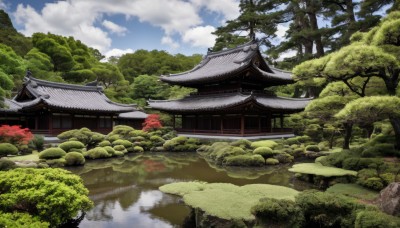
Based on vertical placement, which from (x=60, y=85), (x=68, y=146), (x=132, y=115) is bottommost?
(x=68, y=146)

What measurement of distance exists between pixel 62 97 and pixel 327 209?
30.3m

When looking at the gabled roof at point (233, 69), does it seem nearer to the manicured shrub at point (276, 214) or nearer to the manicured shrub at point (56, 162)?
the manicured shrub at point (56, 162)

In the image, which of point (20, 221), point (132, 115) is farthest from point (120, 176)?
point (132, 115)

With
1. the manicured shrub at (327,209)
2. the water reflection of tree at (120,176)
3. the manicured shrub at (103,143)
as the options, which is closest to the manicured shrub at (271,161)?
the water reflection of tree at (120,176)

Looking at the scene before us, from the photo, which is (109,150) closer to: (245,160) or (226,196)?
(245,160)

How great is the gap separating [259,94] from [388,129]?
678 inches

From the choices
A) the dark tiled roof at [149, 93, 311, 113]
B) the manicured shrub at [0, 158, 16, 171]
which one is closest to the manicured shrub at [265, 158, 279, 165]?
the dark tiled roof at [149, 93, 311, 113]

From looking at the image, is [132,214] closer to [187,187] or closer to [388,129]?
[187,187]

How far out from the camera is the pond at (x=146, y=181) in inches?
371

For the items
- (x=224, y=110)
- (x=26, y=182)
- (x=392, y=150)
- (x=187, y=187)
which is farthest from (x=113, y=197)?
(x=224, y=110)

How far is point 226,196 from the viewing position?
8906 millimetres

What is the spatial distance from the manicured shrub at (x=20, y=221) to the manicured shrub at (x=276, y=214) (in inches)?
196

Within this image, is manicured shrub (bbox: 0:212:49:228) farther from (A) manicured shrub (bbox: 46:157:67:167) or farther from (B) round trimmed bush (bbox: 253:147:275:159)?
(B) round trimmed bush (bbox: 253:147:275:159)

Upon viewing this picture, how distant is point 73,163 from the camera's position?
1897cm
